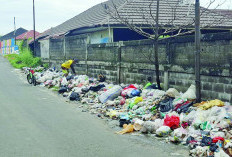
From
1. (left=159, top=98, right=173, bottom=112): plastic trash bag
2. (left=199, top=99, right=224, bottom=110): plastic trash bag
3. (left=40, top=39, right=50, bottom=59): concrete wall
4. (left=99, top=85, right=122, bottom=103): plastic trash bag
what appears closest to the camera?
(left=199, top=99, right=224, bottom=110): plastic trash bag

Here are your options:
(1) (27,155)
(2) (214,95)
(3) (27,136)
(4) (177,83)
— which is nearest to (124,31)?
(4) (177,83)

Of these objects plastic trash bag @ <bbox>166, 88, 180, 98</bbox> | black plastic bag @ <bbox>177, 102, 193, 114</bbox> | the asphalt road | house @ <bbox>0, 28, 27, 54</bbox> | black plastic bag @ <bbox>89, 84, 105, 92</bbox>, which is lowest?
the asphalt road

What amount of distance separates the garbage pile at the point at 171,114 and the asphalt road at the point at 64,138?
1.56 feet

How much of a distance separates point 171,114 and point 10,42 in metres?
72.4

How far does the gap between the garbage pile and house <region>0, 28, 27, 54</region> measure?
6073 centimetres

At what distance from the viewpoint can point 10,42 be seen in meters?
75.5

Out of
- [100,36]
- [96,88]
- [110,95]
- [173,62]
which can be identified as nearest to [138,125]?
[173,62]

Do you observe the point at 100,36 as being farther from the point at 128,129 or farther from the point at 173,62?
the point at 128,129

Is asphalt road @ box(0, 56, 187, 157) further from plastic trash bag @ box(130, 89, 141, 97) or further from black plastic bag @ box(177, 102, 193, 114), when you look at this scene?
plastic trash bag @ box(130, 89, 141, 97)

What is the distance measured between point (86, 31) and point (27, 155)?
1683 centimetres

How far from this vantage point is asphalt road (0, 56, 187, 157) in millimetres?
6129

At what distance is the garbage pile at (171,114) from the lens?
A: 6500 millimetres

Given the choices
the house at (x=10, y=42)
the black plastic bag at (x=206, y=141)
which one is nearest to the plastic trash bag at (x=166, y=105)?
the black plastic bag at (x=206, y=141)

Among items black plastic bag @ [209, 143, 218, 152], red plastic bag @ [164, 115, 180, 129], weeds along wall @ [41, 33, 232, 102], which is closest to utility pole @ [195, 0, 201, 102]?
weeds along wall @ [41, 33, 232, 102]
